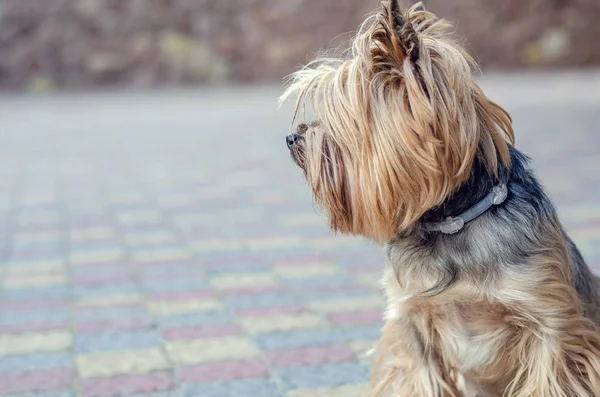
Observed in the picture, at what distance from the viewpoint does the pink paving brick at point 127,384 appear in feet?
10.6

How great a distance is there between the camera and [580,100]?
10977mm

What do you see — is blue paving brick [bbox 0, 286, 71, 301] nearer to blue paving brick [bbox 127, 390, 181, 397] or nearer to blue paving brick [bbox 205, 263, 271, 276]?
blue paving brick [bbox 205, 263, 271, 276]

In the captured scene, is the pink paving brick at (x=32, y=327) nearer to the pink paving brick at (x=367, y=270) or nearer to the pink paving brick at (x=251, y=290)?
the pink paving brick at (x=251, y=290)

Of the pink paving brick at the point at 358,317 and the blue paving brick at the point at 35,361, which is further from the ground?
the blue paving brick at the point at 35,361

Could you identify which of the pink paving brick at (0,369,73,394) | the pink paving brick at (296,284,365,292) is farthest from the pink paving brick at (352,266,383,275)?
the pink paving brick at (0,369,73,394)

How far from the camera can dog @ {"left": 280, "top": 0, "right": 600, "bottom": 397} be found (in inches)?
97.7

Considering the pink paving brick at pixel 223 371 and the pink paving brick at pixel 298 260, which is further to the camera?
the pink paving brick at pixel 298 260

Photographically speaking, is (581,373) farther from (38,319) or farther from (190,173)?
(190,173)

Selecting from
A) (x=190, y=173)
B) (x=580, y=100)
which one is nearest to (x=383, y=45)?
(x=190, y=173)

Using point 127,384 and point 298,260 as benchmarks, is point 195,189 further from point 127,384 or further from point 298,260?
point 127,384

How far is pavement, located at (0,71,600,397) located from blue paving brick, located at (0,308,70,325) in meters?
0.01

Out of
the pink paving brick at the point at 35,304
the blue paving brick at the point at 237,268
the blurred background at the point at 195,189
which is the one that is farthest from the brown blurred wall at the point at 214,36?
the pink paving brick at the point at 35,304

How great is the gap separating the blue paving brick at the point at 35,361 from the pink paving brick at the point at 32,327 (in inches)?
12.1

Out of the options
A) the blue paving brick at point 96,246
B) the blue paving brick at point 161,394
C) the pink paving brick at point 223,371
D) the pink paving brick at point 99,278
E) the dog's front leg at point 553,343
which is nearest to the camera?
the dog's front leg at point 553,343
